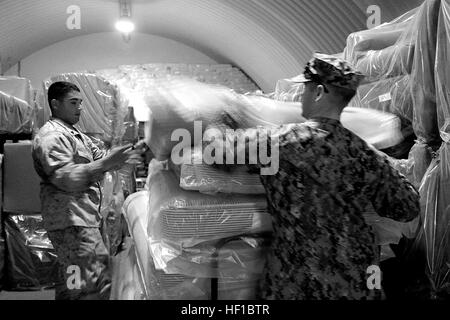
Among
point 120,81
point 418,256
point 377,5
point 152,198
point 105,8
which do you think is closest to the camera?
point 152,198

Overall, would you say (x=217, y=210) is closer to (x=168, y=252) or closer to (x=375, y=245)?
(x=168, y=252)

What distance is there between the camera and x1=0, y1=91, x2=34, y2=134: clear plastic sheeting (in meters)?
5.52

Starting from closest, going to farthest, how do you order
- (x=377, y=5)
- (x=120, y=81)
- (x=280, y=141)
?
(x=280, y=141) → (x=377, y=5) → (x=120, y=81)

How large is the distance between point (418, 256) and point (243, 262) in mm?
1251

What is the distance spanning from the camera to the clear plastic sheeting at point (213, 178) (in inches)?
81.0

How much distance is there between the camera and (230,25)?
9555mm

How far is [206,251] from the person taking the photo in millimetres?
2074

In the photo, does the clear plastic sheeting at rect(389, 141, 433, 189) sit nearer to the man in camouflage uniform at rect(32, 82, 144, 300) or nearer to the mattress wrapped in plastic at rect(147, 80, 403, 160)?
the mattress wrapped in plastic at rect(147, 80, 403, 160)

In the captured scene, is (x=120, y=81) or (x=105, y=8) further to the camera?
(x=120, y=81)

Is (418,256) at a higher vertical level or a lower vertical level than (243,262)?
lower

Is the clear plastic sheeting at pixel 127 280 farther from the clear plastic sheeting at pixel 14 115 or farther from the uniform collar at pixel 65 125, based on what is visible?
the clear plastic sheeting at pixel 14 115

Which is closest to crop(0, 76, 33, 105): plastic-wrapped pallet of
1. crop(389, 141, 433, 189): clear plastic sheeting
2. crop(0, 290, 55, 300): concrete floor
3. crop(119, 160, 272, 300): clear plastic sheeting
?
crop(0, 290, 55, 300): concrete floor

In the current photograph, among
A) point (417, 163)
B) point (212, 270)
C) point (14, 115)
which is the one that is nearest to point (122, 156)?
point (212, 270)

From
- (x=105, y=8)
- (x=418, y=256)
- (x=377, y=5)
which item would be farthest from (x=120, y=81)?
(x=418, y=256)
